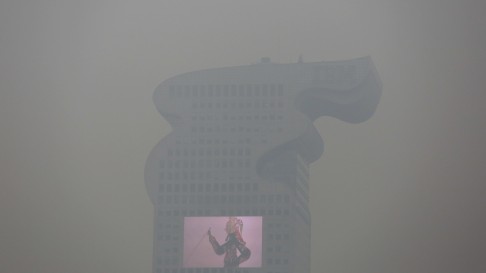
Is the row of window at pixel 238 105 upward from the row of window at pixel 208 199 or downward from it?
upward

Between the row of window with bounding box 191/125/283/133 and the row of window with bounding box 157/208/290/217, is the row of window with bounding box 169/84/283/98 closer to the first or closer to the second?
the row of window with bounding box 191/125/283/133

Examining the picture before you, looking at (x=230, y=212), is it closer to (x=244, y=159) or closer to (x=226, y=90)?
(x=244, y=159)

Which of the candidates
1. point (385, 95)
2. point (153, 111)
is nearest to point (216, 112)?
point (153, 111)

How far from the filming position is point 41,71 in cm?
361

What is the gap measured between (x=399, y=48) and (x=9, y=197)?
2.20 meters

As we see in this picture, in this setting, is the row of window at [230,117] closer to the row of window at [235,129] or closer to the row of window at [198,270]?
the row of window at [235,129]

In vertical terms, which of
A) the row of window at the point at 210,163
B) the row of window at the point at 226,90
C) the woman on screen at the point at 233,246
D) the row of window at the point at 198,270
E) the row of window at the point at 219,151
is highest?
the row of window at the point at 226,90

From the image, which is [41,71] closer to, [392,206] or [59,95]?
[59,95]

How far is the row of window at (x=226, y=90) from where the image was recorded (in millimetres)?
3535

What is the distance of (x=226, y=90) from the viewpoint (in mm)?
3543

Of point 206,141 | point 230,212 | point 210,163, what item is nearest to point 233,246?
point 230,212

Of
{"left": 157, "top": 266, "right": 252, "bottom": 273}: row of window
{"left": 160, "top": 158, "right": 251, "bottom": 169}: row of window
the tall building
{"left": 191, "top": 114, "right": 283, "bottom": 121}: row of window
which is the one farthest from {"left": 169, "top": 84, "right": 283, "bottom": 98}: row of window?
{"left": 157, "top": 266, "right": 252, "bottom": 273}: row of window

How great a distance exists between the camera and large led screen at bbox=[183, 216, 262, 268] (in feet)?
11.4

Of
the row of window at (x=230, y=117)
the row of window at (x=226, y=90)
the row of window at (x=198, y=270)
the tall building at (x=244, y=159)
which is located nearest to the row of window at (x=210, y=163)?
the tall building at (x=244, y=159)
